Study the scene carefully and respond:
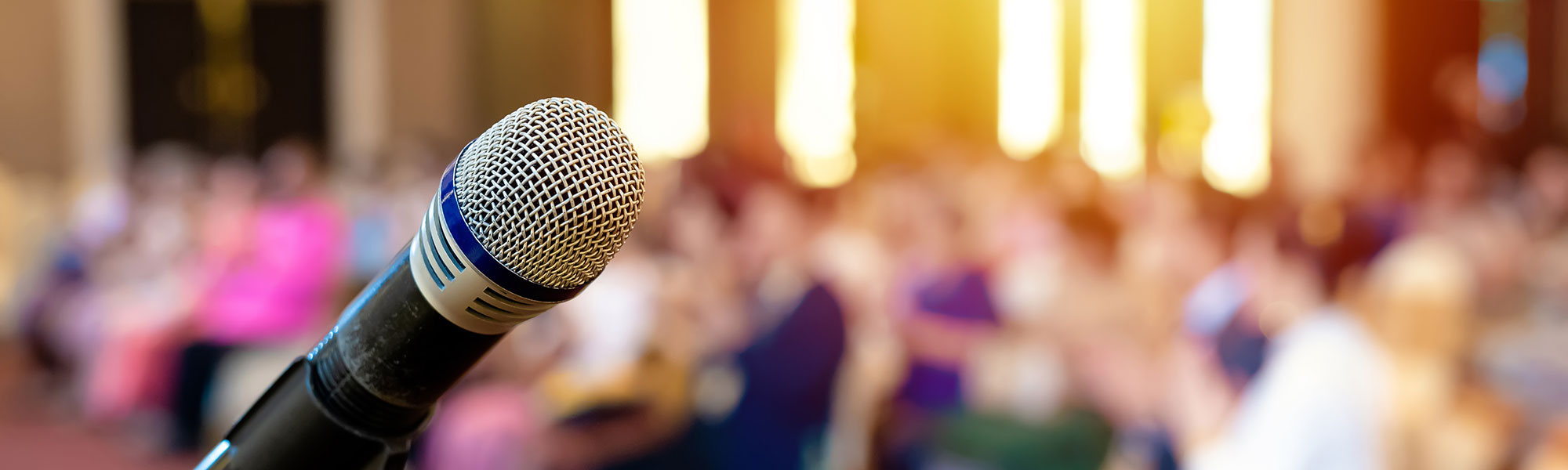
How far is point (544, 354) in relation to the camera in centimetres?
328

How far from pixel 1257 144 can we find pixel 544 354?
21.4 ft

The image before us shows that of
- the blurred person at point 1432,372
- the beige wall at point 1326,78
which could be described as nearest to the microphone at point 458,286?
the blurred person at point 1432,372

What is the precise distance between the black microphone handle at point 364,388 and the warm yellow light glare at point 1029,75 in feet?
27.3

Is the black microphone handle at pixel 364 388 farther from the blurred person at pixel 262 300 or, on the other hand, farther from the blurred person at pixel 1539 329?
the blurred person at pixel 262 300

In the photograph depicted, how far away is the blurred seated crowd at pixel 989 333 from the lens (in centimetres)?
249

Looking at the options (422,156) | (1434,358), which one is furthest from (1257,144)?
(422,156)

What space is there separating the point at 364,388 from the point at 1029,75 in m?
8.71

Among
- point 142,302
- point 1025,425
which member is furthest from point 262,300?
point 1025,425

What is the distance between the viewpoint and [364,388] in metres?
0.66

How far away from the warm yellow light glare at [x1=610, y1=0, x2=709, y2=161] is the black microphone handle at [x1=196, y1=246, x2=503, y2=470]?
8.43 m

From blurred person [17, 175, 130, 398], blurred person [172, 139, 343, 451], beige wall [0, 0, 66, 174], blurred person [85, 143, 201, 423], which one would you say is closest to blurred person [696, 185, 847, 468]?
blurred person [172, 139, 343, 451]

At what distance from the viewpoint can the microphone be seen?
63 cm

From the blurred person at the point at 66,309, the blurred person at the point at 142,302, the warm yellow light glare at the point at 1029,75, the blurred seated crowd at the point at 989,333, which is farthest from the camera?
the warm yellow light glare at the point at 1029,75

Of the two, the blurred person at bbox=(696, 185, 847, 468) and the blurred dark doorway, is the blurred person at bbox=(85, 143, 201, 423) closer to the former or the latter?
the blurred person at bbox=(696, 185, 847, 468)
